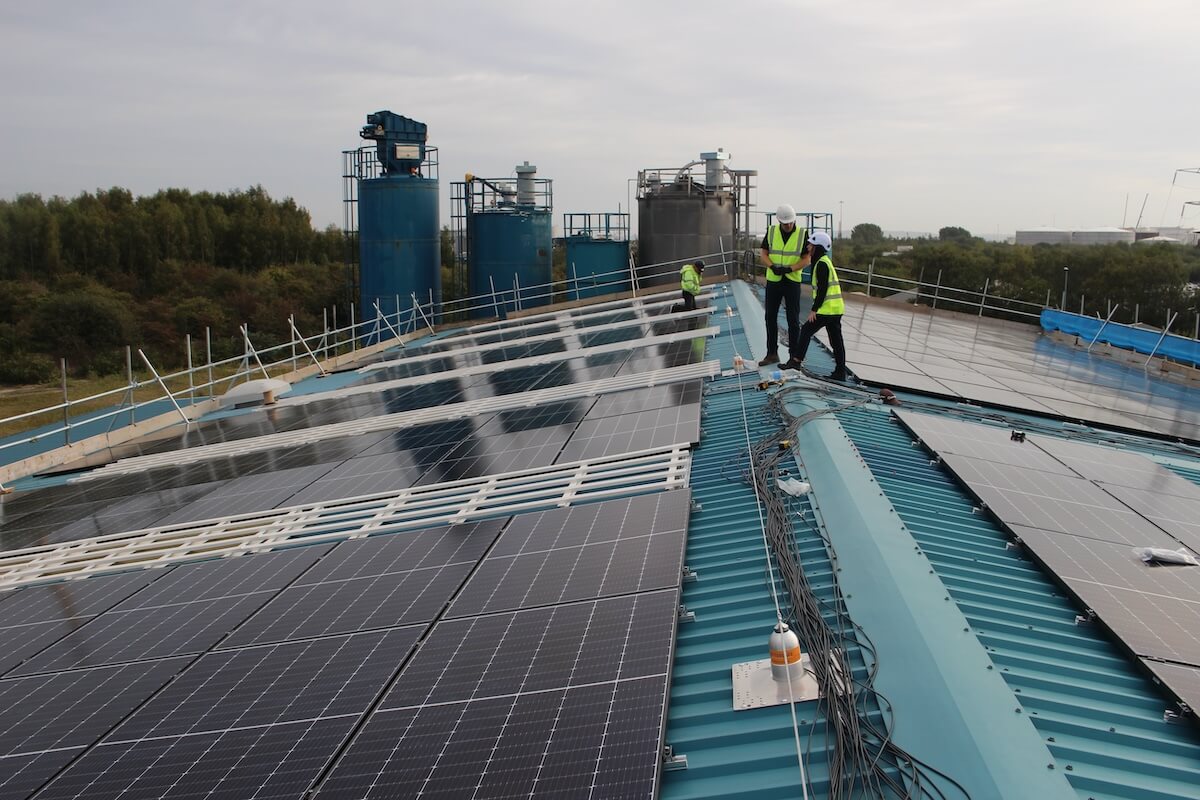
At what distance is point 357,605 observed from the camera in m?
7.68

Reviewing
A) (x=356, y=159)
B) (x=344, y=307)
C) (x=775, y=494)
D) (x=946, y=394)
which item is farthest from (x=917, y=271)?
(x=775, y=494)

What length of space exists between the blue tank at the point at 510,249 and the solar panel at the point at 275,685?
3401 centimetres

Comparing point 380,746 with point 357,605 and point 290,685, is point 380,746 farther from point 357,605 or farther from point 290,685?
point 357,605

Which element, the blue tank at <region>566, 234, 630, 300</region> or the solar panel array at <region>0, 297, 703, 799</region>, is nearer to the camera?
the solar panel array at <region>0, 297, 703, 799</region>

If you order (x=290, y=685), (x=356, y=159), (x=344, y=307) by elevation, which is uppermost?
(x=356, y=159)

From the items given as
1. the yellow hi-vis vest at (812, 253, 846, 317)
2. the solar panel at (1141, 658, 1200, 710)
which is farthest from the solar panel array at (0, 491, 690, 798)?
the yellow hi-vis vest at (812, 253, 846, 317)

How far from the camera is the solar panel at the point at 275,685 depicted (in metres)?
6.07

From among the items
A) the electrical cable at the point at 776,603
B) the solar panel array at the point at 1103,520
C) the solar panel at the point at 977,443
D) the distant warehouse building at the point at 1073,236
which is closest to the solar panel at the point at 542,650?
the electrical cable at the point at 776,603

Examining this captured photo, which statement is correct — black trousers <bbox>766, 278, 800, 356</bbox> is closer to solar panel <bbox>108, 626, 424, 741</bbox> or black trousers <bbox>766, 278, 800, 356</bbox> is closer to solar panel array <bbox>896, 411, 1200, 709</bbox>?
solar panel array <bbox>896, 411, 1200, 709</bbox>

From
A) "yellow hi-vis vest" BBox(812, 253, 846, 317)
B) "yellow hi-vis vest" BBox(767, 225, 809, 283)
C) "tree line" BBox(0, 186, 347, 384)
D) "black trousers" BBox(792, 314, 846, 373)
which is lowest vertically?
"tree line" BBox(0, 186, 347, 384)

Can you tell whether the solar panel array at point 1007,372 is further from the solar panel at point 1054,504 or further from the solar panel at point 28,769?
the solar panel at point 28,769

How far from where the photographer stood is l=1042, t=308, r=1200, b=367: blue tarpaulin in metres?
25.8

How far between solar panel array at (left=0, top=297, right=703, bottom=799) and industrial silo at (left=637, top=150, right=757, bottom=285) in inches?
1122

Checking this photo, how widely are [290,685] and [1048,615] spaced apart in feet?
17.7
